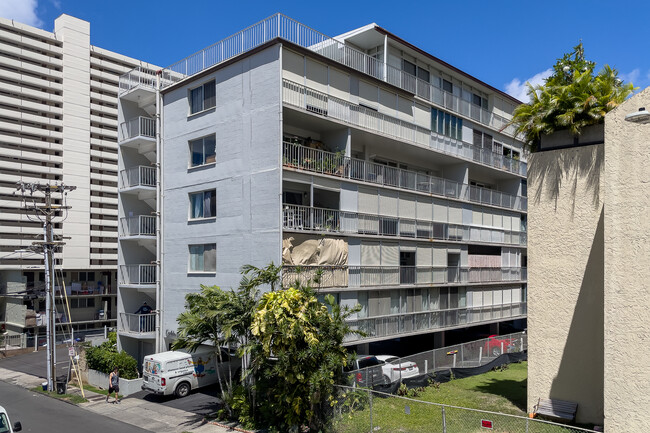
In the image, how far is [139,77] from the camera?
30.1m

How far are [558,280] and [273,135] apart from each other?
12648 millimetres

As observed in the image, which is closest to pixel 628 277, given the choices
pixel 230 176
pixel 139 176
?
pixel 230 176

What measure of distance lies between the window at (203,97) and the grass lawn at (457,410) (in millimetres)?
16104

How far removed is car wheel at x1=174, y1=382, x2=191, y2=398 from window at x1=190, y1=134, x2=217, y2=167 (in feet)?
35.2

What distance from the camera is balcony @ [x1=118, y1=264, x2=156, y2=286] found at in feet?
96.1

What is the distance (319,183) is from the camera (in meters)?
23.6

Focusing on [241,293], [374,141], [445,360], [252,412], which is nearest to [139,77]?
[374,141]

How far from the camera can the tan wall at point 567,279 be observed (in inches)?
693

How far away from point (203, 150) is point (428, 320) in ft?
50.6

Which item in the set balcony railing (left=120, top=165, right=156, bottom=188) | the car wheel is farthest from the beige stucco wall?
balcony railing (left=120, top=165, right=156, bottom=188)

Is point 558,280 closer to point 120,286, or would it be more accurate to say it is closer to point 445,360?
point 445,360

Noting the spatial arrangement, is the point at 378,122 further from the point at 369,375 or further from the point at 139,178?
the point at 139,178

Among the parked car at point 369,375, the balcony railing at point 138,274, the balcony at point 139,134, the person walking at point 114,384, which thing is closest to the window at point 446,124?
the parked car at point 369,375

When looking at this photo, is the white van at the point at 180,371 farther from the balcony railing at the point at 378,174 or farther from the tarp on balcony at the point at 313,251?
the balcony railing at the point at 378,174
